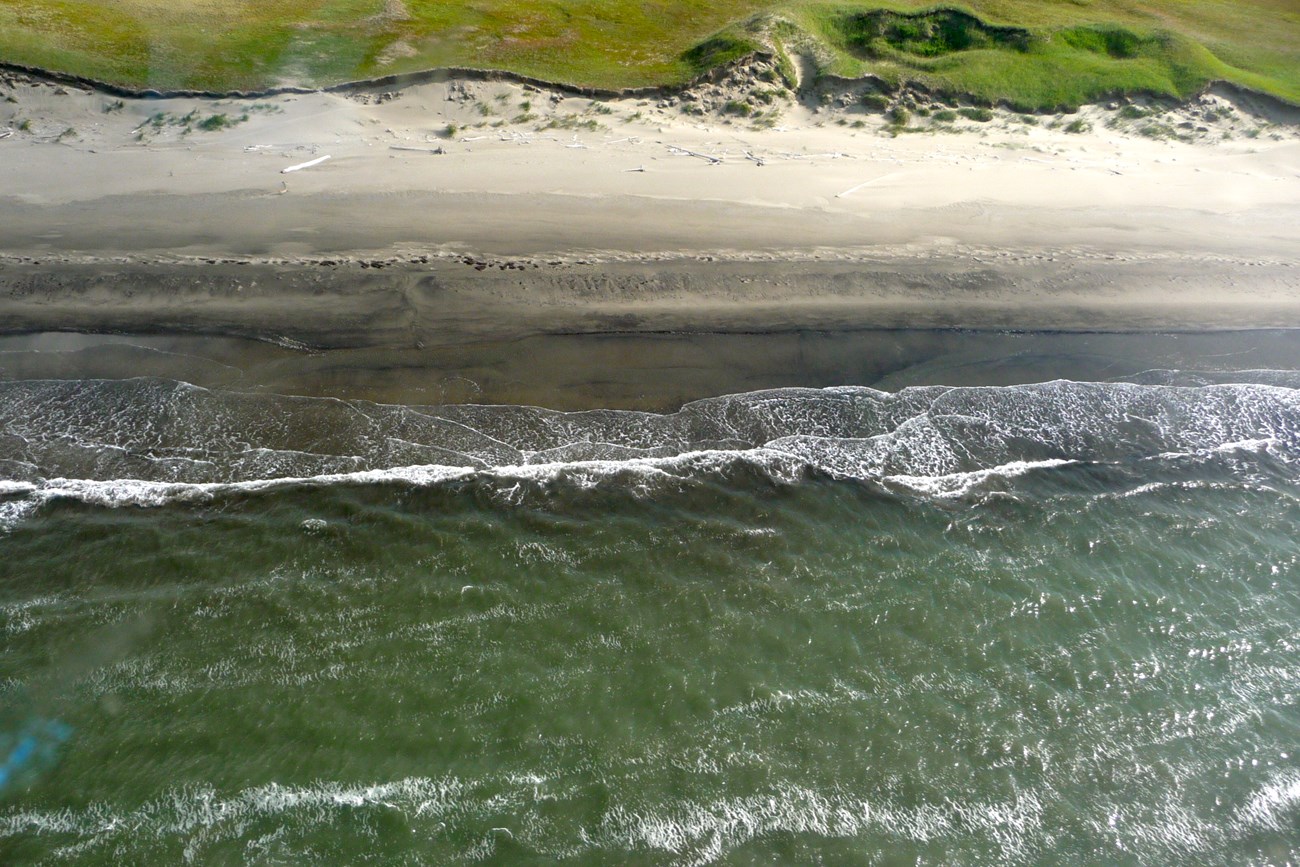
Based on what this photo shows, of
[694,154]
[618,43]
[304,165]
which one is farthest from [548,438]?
[618,43]

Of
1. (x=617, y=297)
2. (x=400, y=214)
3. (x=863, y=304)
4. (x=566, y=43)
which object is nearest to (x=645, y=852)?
(x=617, y=297)

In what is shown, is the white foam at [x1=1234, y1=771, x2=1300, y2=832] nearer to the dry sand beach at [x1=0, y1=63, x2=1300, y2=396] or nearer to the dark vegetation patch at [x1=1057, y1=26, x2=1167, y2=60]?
the dry sand beach at [x1=0, y1=63, x2=1300, y2=396]

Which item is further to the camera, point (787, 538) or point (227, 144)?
point (227, 144)

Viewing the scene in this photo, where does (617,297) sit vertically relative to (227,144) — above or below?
below

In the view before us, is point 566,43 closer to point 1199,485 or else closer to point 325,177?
point 325,177

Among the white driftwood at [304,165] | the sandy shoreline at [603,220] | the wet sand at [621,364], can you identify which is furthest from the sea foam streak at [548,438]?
the white driftwood at [304,165]

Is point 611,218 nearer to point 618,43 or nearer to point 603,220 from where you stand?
point 603,220

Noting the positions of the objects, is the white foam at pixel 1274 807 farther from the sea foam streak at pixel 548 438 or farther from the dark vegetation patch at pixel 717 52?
the dark vegetation patch at pixel 717 52
